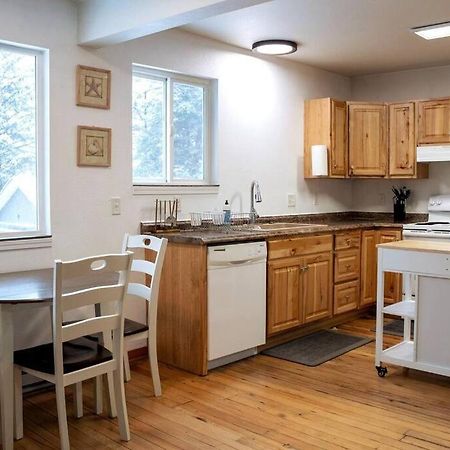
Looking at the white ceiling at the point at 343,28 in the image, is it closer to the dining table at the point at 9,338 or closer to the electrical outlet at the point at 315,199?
the electrical outlet at the point at 315,199

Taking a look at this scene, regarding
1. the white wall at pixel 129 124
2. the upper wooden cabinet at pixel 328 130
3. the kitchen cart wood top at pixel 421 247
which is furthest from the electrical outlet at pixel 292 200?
the kitchen cart wood top at pixel 421 247

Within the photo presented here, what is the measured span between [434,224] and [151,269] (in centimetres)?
290

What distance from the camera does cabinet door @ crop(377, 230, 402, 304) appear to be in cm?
512

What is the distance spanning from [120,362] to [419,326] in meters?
1.82

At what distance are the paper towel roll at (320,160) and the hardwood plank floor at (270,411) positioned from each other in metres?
1.96

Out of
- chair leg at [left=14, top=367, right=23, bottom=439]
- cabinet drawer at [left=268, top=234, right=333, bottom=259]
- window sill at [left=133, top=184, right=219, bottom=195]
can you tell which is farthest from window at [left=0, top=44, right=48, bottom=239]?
cabinet drawer at [left=268, top=234, right=333, bottom=259]

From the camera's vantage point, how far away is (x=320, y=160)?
17.0 ft

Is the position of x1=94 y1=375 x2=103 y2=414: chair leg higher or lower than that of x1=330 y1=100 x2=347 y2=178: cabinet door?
lower

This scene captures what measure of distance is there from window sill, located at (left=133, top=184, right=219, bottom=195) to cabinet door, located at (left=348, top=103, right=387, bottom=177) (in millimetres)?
1699

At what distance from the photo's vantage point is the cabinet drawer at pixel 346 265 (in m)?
4.77

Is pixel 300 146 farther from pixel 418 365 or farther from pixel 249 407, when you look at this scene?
pixel 249 407

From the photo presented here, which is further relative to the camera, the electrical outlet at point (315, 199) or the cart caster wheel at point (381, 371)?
the electrical outlet at point (315, 199)

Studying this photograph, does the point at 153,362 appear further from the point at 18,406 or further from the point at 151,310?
the point at 18,406

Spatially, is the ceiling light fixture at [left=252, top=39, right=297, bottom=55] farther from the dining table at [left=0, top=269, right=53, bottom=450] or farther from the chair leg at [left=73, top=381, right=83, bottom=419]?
the chair leg at [left=73, top=381, right=83, bottom=419]
